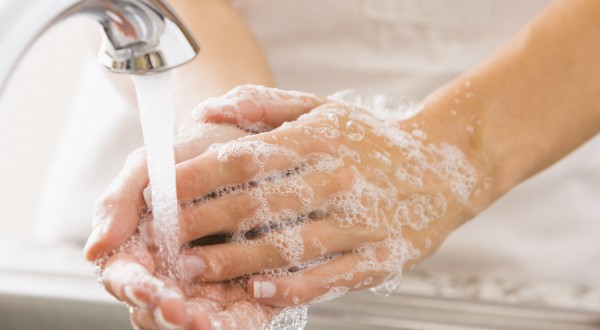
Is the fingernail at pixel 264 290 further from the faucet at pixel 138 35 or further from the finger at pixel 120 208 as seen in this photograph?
the faucet at pixel 138 35

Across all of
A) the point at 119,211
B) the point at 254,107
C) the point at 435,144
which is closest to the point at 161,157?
the point at 119,211

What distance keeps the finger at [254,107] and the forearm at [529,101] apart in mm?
114

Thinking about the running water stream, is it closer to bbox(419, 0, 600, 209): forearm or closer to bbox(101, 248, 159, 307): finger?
bbox(101, 248, 159, 307): finger

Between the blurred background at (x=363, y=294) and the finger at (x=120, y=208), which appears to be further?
the blurred background at (x=363, y=294)

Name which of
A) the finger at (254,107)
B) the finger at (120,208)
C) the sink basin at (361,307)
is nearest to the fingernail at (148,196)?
the finger at (120,208)

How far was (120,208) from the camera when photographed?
50cm

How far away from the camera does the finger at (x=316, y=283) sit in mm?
550

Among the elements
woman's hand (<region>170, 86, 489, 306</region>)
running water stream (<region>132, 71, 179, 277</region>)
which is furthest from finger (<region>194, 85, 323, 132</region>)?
running water stream (<region>132, 71, 179, 277</region>)

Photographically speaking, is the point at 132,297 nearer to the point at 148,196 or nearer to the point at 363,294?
the point at 148,196

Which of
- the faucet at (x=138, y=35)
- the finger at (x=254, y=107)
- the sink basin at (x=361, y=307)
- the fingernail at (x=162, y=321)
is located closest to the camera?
the faucet at (x=138, y=35)

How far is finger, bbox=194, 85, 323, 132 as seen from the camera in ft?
2.02

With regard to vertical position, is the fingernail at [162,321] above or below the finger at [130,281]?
below

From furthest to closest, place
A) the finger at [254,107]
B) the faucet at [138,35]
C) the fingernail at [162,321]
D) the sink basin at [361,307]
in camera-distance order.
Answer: the sink basin at [361,307] < the finger at [254,107] < the fingernail at [162,321] < the faucet at [138,35]

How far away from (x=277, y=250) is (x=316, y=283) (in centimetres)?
4
